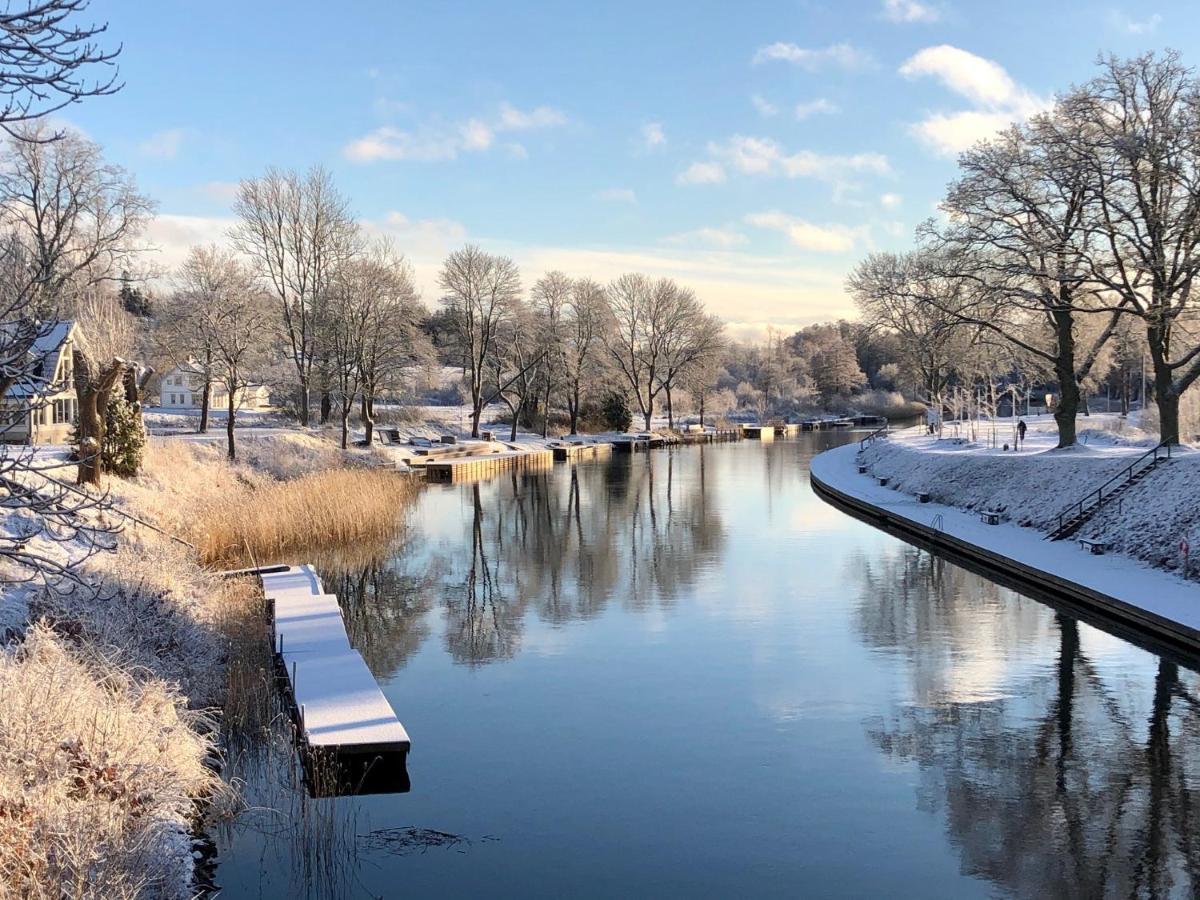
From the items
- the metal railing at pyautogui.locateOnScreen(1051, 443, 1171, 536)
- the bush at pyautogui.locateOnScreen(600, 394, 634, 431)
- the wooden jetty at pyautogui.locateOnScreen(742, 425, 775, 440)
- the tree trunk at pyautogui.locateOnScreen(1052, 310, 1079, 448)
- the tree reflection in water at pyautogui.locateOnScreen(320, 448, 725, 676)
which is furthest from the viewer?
the wooden jetty at pyautogui.locateOnScreen(742, 425, 775, 440)

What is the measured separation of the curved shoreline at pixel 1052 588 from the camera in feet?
47.7

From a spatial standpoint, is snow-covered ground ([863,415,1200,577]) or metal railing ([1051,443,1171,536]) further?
metal railing ([1051,443,1171,536])

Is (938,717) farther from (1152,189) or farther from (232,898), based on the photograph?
(1152,189)

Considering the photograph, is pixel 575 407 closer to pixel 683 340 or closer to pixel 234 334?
pixel 683 340

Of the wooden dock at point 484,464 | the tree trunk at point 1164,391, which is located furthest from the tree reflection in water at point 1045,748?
the wooden dock at point 484,464

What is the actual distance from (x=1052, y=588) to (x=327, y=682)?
1341cm

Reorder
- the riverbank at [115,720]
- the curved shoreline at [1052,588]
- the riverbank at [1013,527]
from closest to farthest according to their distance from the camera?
the riverbank at [115,720] < the curved shoreline at [1052,588] < the riverbank at [1013,527]

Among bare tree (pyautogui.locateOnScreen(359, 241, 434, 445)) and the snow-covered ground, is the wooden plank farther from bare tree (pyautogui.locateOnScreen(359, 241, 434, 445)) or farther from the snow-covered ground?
bare tree (pyautogui.locateOnScreen(359, 241, 434, 445))

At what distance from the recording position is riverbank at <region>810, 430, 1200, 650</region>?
52.2ft

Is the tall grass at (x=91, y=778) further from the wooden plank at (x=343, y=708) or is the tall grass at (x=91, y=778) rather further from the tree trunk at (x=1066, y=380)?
the tree trunk at (x=1066, y=380)

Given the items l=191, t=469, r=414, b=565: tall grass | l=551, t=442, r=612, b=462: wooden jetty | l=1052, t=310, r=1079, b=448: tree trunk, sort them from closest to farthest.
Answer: l=191, t=469, r=414, b=565: tall grass → l=1052, t=310, r=1079, b=448: tree trunk → l=551, t=442, r=612, b=462: wooden jetty

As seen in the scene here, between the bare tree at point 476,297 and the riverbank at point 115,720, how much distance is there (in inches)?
1557

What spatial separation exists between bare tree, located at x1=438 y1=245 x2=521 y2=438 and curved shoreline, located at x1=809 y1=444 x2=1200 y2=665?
31.6m

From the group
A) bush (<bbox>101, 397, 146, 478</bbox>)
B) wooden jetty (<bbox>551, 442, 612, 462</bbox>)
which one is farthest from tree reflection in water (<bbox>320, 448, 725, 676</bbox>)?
wooden jetty (<bbox>551, 442, 612, 462</bbox>)
